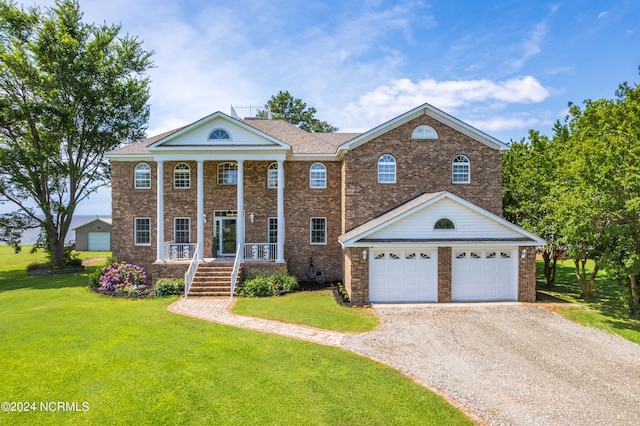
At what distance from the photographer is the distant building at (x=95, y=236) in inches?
1462

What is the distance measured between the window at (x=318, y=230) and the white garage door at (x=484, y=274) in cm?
Answer: 703

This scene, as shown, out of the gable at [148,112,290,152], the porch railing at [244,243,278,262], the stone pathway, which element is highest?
the gable at [148,112,290,152]

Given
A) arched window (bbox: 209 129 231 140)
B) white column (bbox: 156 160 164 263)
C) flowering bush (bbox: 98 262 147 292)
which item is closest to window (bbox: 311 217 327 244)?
arched window (bbox: 209 129 231 140)

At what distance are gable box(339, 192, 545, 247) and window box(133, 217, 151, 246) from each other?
1182 cm

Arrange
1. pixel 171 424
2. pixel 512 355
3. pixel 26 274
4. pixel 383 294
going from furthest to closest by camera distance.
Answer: pixel 26 274 < pixel 383 294 < pixel 512 355 < pixel 171 424

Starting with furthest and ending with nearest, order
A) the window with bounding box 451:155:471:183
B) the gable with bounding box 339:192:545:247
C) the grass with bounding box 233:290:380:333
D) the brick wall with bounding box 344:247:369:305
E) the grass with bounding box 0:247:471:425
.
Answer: the window with bounding box 451:155:471:183
the gable with bounding box 339:192:545:247
the brick wall with bounding box 344:247:369:305
the grass with bounding box 233:290:380:333
the grass with bounding box 0:247:471:425

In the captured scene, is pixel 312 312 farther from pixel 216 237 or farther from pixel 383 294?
pixel 216 237

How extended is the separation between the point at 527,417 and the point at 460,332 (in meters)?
4.43

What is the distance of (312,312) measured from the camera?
12117 millimetres

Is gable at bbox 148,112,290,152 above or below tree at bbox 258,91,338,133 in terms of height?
below

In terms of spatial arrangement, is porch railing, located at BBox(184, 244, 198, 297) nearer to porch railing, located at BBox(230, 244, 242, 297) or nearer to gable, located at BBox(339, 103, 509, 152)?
porch railing, located at BBox(230, 244, 242, 297)

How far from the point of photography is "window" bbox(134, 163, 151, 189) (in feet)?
61.3

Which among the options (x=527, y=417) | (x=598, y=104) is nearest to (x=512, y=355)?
(x=527, y=417)

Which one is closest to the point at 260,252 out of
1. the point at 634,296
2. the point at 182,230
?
the point at 182,230
